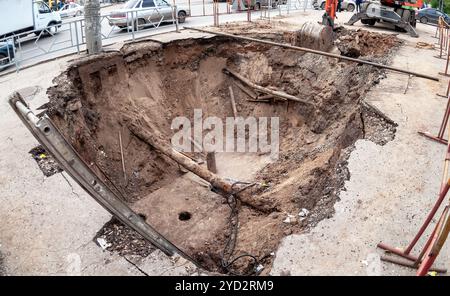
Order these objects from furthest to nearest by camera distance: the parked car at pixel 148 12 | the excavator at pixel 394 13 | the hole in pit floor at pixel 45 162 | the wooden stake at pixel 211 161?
the parked car at pixel 148 12 < the excavator at pixel 394 13 < the wooden stake at pixel 211 161 < the hole in pit floor at pixel 45 162

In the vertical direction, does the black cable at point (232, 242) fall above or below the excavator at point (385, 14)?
below

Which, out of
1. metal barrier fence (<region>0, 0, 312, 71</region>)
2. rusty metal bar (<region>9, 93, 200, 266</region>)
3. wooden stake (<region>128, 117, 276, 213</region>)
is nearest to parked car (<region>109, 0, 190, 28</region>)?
metal barrier fence (<region>0, 0, 312, 71</region>)

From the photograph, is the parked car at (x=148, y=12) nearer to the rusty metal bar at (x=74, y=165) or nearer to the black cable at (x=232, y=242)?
the black cable at (x=232, y=242)

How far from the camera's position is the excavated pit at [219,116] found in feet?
25.7

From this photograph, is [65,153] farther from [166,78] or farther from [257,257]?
[166,78]

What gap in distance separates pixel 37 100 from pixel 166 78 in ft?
16.0

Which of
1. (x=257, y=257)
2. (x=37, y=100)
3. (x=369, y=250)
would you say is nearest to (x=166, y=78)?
(x=37, y=100)

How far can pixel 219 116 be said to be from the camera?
14039mm

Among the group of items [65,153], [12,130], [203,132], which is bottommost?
[203,132]

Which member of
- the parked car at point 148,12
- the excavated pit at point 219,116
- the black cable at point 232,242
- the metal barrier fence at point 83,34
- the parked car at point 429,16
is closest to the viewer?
the black cable at point 232,242

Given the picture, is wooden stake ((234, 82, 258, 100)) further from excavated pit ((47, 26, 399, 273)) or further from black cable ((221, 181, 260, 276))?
black cable ((221, 181, 260, 276))

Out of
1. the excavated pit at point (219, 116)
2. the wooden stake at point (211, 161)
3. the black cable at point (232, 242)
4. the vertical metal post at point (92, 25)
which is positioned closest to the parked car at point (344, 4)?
the excavated pit at point (219, 116)

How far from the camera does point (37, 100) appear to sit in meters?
9.49

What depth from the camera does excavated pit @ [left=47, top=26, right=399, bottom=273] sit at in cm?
783
